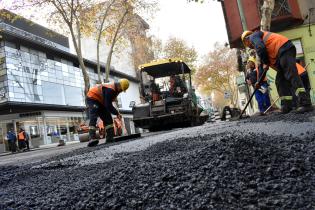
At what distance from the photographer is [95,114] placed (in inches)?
316

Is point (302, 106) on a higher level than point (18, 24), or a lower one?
lower

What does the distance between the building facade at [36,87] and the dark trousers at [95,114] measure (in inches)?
615

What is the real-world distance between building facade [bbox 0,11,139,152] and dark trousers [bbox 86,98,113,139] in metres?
15.6

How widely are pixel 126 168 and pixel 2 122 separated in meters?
25.9

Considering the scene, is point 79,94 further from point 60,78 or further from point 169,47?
point 169,47

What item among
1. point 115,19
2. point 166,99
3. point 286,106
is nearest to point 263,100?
point 286,106

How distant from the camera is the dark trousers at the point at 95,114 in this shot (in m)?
7.97

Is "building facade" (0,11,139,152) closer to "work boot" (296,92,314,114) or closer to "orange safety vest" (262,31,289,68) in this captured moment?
"orange safety vest" (262,31,289,68)

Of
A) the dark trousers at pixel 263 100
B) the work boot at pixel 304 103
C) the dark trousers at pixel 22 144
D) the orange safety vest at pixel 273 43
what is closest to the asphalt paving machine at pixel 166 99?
the dark trousers at pixel 263 100

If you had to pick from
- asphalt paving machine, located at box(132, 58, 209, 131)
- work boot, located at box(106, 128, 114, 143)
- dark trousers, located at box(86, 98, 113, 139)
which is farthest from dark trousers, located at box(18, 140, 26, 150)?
work boot, located at box(106, 128, 114, 143)

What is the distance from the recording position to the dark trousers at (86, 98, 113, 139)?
7965 millimetres

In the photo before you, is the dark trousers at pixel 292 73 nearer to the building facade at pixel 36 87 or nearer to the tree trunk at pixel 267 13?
the tree trunk at pixel 267 13

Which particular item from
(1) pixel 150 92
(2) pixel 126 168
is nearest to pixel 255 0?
(1) pixel 150 92

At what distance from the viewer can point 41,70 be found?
26.8 metres
